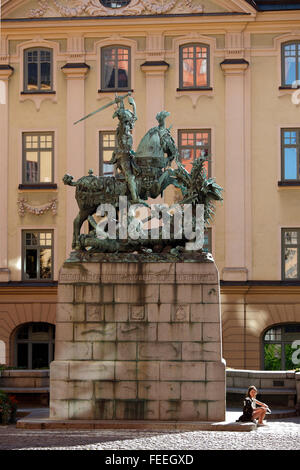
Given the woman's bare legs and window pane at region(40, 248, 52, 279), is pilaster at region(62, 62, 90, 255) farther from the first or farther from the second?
the woman's bare legs

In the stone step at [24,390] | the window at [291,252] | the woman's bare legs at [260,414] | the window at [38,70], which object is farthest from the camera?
the window at [38,70]

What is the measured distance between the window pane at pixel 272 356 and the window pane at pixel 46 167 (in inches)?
398

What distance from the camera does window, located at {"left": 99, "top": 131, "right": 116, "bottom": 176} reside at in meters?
A: 38.3

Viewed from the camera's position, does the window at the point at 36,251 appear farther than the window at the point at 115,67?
No

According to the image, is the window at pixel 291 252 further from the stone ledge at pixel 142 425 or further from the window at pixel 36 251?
the stone ledge at pixel 142 425

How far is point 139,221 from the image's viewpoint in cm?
2284

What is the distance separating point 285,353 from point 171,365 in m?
16.0

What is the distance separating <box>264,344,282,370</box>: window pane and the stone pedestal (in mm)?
15493

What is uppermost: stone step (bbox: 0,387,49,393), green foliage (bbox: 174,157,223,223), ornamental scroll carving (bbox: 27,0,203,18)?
ornamental scroll carving (bbox: 27,0,203,18)

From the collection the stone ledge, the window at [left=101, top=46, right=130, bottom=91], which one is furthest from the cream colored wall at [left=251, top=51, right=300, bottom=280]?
the stone ledge

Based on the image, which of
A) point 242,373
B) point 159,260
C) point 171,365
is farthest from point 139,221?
point 242,373

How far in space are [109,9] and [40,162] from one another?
6214 mm

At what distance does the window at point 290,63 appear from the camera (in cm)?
3809

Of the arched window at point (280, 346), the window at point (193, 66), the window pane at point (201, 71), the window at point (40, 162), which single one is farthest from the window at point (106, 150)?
the arched window at point (280, 346)
